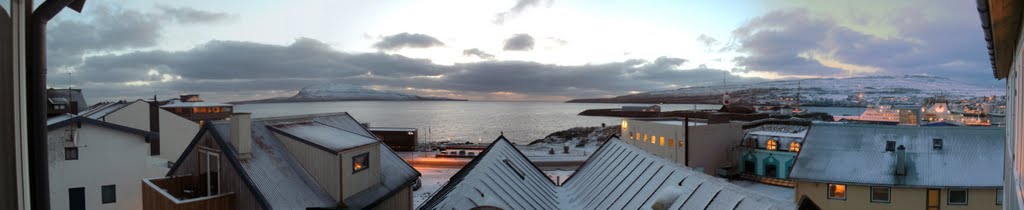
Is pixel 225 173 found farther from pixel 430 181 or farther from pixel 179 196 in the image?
pixel 430 181

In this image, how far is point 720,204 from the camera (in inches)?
388

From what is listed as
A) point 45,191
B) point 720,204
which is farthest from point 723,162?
point 45,191

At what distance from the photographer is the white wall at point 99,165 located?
632 inches

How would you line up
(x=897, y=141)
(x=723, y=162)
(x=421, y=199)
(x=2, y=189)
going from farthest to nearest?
(x=723, y=162) → (x=421, y=199) → (x=897, y=141) → (x=2, y=189)

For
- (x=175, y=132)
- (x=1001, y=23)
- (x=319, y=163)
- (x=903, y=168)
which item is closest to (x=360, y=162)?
(x=319, y=163)

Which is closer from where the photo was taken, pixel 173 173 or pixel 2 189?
pixel 2 189

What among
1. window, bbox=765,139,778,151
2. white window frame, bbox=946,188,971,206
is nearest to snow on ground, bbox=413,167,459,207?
window, bbox=765,139,778,151

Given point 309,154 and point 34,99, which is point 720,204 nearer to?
point 34,99

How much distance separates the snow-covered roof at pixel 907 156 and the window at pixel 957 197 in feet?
1.46

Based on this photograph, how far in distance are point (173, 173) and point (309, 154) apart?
4.20m

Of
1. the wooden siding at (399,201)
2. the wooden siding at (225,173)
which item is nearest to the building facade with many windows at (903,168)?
the wooden siding at (399,201)

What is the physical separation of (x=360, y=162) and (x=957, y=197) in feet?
76.4

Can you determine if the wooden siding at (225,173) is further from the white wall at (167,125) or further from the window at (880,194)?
the window at (880,194)

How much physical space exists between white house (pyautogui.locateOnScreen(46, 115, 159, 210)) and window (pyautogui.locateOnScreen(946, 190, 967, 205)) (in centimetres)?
3158
